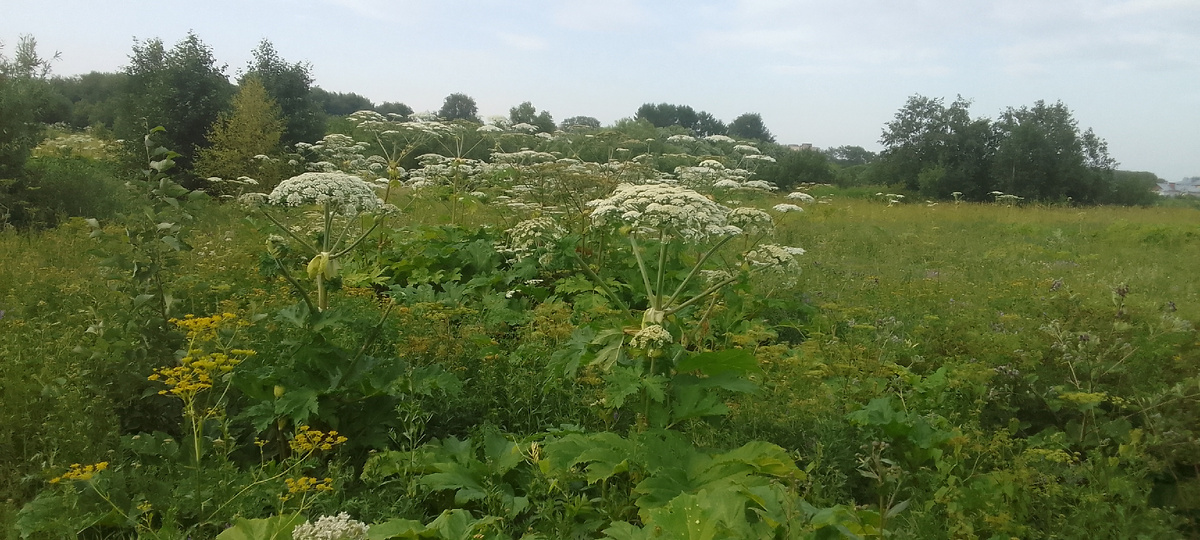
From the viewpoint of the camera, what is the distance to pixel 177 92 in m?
16.8

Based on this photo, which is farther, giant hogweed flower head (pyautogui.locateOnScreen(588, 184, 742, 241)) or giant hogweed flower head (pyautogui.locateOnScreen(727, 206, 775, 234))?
giant hogweed flower head (pyautogui.locateOnScreen(727, 206, 775, 234))

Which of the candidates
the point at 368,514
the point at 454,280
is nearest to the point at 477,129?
the point at 454,280

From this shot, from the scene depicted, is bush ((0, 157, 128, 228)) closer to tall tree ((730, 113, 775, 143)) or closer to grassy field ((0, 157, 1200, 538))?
grassy field ((0, 157, 1200, 538))

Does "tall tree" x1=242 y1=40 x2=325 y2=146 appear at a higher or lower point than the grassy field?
higher

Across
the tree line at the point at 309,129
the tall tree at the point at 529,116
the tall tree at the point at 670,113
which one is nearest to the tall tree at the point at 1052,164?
the tree line at the point at 309,129

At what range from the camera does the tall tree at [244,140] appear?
1474cm

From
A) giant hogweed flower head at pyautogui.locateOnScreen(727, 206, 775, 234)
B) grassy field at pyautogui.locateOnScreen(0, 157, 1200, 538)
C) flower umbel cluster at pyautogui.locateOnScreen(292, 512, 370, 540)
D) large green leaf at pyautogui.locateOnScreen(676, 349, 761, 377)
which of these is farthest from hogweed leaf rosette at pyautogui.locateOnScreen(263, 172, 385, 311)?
giant hogweed flower head at pyautogui.locateOnScreen(727, 206, 775, 234)

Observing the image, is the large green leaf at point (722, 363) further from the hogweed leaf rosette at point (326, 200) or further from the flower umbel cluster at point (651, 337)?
the hogweed leaf rosette at point (326, 200)

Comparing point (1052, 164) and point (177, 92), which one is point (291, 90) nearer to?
point (177, 92)

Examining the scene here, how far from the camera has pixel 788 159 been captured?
39.8 m

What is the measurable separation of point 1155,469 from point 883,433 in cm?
122

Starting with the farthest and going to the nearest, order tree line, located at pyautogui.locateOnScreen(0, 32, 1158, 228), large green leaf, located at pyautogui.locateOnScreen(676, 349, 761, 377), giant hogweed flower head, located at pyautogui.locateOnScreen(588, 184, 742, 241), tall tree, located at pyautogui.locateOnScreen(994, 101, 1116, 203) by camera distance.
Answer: tall tree, located at pyautogui.locateOnScreen(994, 101, 1116, 203) → tree line, located at pyautogui.locateOnScreen(0, 32, 1158, 228) → giant hogweed flower head, located at pyautogui.locateOnScreen(588, 184, 742, 241) → large green leaf, located at pyautogui.locateOnScreen(676, 349, 761, 377)

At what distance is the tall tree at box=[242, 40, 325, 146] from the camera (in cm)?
2044

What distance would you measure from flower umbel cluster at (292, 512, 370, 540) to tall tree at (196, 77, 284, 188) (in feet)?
45.7
